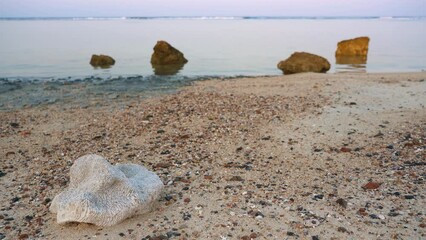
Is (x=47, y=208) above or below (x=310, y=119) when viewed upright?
below

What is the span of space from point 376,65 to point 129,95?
56.5 ft

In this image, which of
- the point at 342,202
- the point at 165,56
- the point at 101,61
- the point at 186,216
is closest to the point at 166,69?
the point at 165,56

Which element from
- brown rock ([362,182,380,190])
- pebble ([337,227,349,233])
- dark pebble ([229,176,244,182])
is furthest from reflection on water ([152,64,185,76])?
pebble ([337,227,349,233])

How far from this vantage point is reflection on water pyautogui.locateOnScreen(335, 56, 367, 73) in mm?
23406

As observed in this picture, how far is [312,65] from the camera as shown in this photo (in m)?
22.2

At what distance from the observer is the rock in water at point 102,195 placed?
4953 millimetres

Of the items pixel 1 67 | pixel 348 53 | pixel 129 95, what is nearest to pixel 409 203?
pixel 129 95

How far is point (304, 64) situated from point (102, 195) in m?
18.6

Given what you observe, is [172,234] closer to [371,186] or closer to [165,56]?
[371,186]

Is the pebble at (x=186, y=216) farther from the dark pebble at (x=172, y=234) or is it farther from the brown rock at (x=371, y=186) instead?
the brown rock at (x=371, y=186)

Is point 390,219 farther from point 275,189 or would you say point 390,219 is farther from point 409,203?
point 275,189

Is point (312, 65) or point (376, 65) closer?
point (312, 65)

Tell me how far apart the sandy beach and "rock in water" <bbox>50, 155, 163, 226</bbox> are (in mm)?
176

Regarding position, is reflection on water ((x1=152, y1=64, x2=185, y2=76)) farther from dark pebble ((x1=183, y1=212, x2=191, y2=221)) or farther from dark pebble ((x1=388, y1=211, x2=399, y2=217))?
dark pebble ((x1=388, y1=211, x2=399, y2=217))
